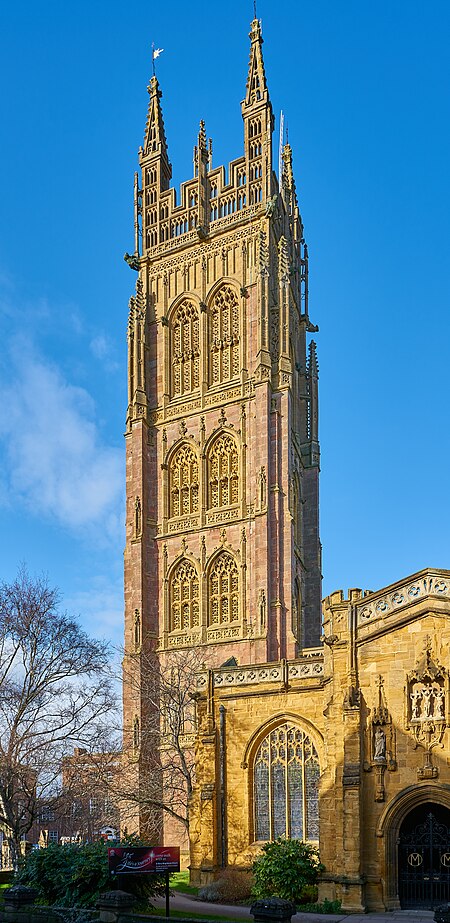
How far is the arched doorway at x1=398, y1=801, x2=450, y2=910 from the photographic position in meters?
26.8

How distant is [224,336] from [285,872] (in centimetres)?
3614

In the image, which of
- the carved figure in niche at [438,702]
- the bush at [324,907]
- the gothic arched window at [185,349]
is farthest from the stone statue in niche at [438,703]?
the gothic arched window at [185,349]

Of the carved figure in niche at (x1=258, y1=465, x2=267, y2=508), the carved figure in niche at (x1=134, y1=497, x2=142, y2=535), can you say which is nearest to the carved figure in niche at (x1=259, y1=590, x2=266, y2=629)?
the carved figure in niche at (x1=258, y1=465, x2=267, y2=508)

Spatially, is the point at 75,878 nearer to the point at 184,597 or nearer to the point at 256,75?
the point at 184,597

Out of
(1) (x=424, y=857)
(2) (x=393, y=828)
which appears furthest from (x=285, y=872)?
(1) (x=424, y=857)

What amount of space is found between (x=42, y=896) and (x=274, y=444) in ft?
104

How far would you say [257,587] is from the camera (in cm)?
5106

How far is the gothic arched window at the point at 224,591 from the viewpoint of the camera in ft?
174

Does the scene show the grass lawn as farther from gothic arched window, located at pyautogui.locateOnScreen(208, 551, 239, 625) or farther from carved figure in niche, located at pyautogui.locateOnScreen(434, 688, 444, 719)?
gothic arched window, located at pyautogui.locateOnScreen(208, 551, 239, 625)

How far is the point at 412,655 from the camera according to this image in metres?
27.8

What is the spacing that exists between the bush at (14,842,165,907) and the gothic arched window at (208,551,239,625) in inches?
1065

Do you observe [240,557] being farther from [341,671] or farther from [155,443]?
[341,671]

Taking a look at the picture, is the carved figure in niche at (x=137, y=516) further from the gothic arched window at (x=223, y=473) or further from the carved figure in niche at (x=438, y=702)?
the carved figure in niche at (x=438, y=702)

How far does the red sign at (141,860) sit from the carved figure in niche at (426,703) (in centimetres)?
830
